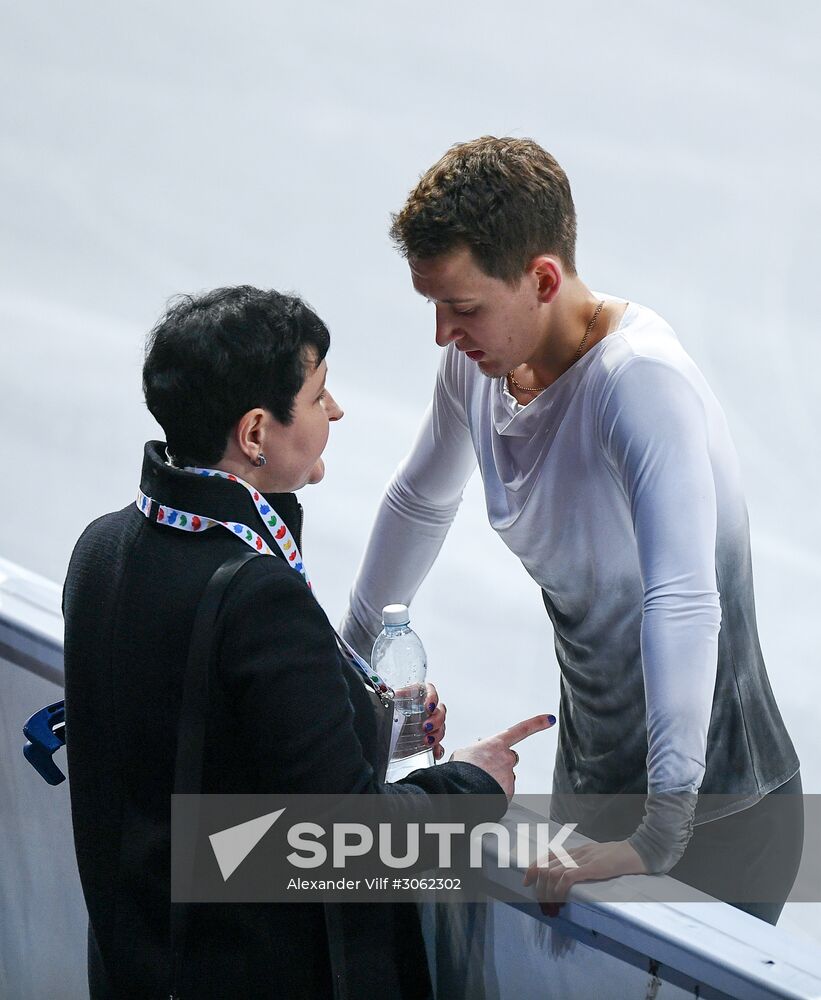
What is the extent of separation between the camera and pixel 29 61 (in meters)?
5.52

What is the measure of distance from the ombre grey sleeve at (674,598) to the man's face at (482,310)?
167mm

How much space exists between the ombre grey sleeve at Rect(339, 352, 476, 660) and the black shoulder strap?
0.55 meters

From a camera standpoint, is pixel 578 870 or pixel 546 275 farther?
pixel 546 275

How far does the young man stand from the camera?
1251 millimetres

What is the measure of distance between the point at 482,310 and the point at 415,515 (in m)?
0.37

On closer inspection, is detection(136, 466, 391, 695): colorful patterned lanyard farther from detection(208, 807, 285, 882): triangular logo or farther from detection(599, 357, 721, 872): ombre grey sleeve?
detection(599, 357, 721, 872): ombre grey sleeve

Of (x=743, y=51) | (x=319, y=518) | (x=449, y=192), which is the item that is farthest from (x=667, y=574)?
(x=743, y=51)

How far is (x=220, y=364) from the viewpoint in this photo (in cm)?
112

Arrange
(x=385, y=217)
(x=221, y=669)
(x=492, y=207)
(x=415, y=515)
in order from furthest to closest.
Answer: (x=385, y=217)
(x=415, y=515)
(x=492, y=207)
(x=221, y=669)

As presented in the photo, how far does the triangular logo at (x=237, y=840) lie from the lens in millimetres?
1141

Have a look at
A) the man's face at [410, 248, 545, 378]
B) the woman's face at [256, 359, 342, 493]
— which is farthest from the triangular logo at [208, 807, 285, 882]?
the man's face at [410, 248, 545, 378]

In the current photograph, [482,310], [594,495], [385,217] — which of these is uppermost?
[385,217]

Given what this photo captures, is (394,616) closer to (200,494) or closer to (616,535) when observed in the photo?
(616,535)

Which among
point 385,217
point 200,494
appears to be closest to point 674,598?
point 200,494
